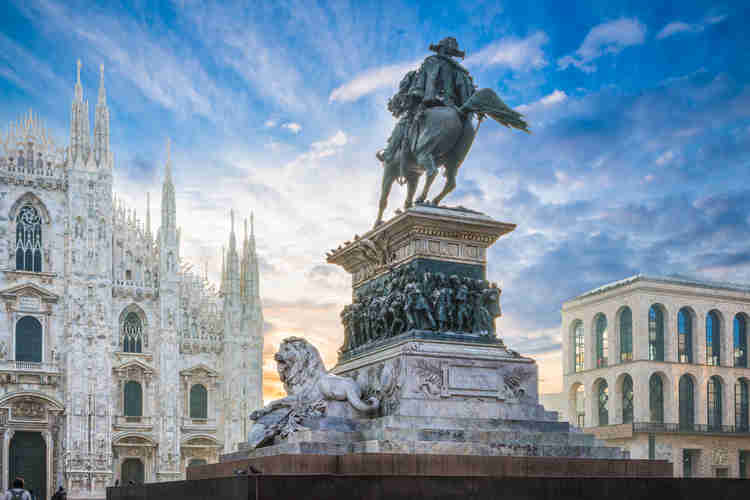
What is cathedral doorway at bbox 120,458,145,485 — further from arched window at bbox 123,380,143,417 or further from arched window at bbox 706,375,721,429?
arched window at bbox 706,375,721,429

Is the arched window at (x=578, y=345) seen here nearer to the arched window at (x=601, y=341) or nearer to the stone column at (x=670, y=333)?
the arched window at (x=601, y=341)

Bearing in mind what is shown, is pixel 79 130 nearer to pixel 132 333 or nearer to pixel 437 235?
pixel 132 333

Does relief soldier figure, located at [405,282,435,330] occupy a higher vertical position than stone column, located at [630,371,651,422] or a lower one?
higher

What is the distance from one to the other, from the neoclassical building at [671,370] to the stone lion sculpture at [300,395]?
44.4m

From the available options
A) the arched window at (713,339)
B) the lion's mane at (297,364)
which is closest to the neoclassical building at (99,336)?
the arched window at (713,339)

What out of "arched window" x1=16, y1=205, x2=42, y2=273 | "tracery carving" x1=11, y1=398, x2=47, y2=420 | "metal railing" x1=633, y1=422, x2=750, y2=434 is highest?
"arched window" x1=16, y1=205, x2=42, y2=273

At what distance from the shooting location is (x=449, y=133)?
1084cm

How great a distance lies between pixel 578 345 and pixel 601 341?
2555mm

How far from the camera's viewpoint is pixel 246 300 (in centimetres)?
5138

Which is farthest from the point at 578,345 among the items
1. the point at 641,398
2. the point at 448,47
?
the point at 448,47

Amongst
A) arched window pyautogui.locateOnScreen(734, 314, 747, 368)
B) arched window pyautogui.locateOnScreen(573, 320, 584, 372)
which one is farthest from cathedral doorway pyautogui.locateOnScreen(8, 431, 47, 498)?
arched window pyautogui.locateOnScreen(734, 314, 747, 368)

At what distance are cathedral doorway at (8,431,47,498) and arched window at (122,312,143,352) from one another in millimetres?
6096

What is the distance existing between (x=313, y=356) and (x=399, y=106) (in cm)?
335

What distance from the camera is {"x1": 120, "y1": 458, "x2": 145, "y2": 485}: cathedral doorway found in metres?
47.0
